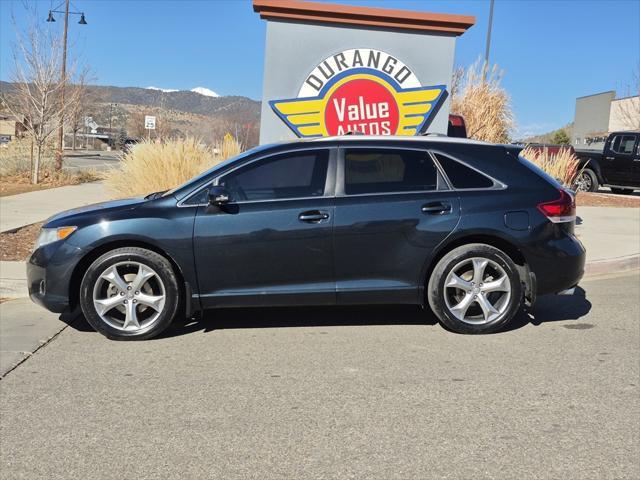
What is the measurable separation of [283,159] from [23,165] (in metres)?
18.4

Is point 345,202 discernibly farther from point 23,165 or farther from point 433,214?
point 23,165

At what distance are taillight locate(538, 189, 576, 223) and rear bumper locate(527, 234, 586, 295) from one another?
6.5 inches

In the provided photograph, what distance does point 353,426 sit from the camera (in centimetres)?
362

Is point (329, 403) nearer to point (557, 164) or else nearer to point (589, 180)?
point (557, 164)

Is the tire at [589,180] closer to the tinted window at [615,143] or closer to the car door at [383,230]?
the tinted window at [615,143]

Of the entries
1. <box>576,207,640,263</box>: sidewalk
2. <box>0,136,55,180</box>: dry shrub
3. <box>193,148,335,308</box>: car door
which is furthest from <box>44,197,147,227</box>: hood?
<box>0,136,55,180</box>: dry shrub

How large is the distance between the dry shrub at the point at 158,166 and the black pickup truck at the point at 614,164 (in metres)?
11.4

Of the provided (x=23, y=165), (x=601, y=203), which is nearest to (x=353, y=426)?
(x=601, y=203)

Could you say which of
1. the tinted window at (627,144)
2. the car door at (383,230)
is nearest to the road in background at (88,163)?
the car door at (383,230)

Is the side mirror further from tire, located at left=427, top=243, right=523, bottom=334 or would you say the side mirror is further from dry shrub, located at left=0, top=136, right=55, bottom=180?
dry shrub, located at left=0, top=136, right=55, bottom=180

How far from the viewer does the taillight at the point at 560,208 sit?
216 inches

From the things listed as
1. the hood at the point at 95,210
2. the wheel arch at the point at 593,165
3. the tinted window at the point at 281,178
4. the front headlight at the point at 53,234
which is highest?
the wheel arch at the point at 593,165

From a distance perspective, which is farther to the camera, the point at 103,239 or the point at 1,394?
the point at 103,239

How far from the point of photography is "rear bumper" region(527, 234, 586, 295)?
543 centimetres
